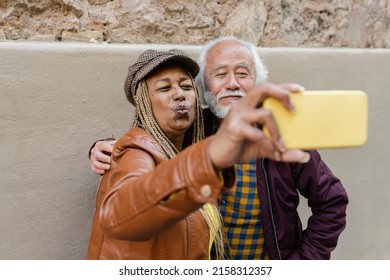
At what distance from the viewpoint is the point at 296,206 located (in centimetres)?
209

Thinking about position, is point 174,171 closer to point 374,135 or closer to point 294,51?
point 294,51

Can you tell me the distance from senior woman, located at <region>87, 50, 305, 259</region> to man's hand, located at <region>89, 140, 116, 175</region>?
17cm

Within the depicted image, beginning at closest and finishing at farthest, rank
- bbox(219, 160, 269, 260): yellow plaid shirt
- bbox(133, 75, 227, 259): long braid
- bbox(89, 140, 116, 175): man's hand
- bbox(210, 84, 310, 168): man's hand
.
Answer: bbox(210, 84, 310, 168): man's hand < bbox(133, 75, 227, 259): long braid < bbox(89, 140, 116, 175): man's hand < bbox(219, 160, 269, 260): yellow plaid shirt

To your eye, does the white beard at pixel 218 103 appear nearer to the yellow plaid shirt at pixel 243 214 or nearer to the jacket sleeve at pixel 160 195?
the yellow plaid shirt at pixel 243 214

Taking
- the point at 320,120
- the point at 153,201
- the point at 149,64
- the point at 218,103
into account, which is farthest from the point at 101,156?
the point at 320,120

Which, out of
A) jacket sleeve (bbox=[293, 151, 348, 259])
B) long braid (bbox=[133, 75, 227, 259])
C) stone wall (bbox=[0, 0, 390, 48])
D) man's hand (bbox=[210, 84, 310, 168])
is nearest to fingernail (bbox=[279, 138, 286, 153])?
man's hand (bbox=[210, 84, 310, 168])

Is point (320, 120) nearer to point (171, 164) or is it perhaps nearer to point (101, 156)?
point (171, 164)

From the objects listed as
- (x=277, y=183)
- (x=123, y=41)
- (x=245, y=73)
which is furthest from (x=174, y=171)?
(x=123, y=41)

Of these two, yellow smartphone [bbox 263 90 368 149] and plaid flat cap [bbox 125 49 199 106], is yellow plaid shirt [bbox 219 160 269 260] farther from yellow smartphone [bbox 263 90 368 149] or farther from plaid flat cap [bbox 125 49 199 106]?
yellow smartphone [bbox 263 90 368 149]

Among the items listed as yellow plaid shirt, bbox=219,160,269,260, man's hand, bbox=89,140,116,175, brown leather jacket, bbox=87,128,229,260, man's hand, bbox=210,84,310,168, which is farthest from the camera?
yellow plaid shirt, bbox=219,160,269,260

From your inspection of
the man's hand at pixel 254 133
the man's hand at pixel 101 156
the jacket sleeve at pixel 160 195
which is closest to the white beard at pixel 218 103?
the man's hand at pixel 101 156

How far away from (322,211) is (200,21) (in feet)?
4.02

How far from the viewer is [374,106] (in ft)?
10.8

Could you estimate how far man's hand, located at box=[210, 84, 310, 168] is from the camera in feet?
3.35
